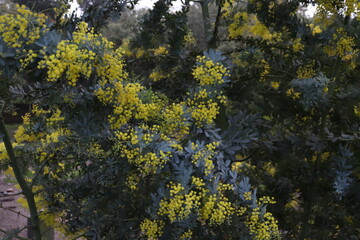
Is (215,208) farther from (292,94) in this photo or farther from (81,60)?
(292,94)

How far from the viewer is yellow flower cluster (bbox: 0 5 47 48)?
84.0 inches

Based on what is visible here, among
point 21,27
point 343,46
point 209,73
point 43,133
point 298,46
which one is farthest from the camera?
point 298,46

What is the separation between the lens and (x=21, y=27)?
2.13m

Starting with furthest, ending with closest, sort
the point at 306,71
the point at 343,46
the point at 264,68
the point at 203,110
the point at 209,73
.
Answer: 1. the point at 264,68
2. the point at 306,71
3. the point at 343,46
4. the point at 209,73
5. the point at 203,110

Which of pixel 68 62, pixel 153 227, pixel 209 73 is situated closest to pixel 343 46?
pixel 209 73

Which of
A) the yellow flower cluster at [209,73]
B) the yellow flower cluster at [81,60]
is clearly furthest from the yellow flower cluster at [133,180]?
the yellow flower cluster at [209,73]

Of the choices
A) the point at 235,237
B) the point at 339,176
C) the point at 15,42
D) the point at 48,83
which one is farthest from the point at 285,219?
the point at 15,42

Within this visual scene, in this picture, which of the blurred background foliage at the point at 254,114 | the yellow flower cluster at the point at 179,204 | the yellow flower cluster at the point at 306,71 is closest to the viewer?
the yellow flower cluster at the point at 179,204

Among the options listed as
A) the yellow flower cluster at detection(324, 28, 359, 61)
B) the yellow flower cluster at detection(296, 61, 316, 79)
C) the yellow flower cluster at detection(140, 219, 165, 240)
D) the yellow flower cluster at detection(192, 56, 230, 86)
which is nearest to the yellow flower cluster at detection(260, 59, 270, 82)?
the yellow flower cluster at detection(296, 61, 316, 79)

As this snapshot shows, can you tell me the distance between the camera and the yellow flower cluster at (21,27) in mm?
2135

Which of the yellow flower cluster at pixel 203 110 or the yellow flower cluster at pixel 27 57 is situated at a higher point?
the yellow flower cluster at pixel 27 57

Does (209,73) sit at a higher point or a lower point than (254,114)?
higher

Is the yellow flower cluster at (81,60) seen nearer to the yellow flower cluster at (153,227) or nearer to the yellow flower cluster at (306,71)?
the yellow flower cluster at (153,227)

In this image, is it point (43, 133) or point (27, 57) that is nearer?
point (27, 57)
